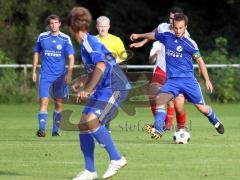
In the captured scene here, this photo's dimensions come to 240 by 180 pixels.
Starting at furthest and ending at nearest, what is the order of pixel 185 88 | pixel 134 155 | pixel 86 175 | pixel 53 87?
pixel 53 87, pixel 185 88, pixel 134 155, pixel 86 175

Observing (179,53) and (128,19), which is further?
(128,19)

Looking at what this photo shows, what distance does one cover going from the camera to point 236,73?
27.5m

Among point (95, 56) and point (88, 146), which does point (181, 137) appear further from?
point (95, 56)

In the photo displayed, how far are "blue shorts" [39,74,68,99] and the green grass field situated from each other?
729 millimetres

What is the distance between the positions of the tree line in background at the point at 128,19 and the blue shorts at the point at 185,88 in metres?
16.8

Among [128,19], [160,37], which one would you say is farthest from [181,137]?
[128,19]

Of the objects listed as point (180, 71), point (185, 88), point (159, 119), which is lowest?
point (159, 119)

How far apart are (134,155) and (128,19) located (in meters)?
23.8

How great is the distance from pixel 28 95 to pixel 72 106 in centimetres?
385

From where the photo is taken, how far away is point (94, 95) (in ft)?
34.3

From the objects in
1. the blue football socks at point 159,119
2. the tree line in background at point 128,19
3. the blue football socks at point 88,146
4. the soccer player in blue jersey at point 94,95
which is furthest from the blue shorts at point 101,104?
the tree line in background at point 128,19

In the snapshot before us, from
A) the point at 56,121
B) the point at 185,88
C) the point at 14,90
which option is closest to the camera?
the point at 185,88

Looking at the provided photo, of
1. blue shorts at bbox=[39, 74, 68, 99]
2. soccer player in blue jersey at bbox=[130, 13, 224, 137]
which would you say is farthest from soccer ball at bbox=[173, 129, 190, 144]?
blue shorts at bbox=[39, 74, 68, 99]

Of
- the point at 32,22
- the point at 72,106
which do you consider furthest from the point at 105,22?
the point at 32,22
